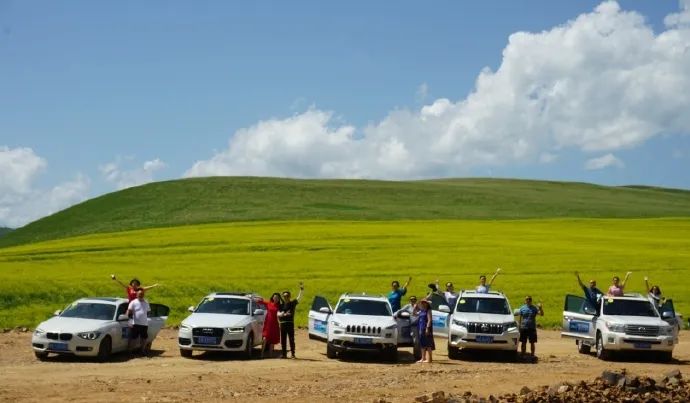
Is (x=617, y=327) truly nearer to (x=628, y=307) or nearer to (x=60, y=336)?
(x=628, y=307)

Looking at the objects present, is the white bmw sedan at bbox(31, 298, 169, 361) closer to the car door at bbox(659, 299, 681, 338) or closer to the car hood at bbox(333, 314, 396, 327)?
the car hood at bbox(333, 314, 396, 327)

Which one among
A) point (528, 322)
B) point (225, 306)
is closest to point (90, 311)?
point (225, 306)

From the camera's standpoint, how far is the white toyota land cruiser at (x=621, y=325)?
2150 centimetres

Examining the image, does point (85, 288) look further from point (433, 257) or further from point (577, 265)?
point (577, 265)

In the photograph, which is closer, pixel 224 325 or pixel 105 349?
pixel 105 349

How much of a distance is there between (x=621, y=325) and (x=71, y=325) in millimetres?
13322

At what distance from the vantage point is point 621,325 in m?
21.6

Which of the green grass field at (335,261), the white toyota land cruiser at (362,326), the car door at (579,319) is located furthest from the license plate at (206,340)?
the car door at (579,319)

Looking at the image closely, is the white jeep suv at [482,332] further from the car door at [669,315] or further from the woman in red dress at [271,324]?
the woman in red dress at [271,324]

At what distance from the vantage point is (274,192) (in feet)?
288

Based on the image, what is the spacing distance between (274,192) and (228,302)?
215ft

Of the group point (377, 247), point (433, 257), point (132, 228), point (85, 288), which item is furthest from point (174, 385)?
point (132, 228)

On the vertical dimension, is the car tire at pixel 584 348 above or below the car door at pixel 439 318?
below

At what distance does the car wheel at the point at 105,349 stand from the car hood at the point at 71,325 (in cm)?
35
